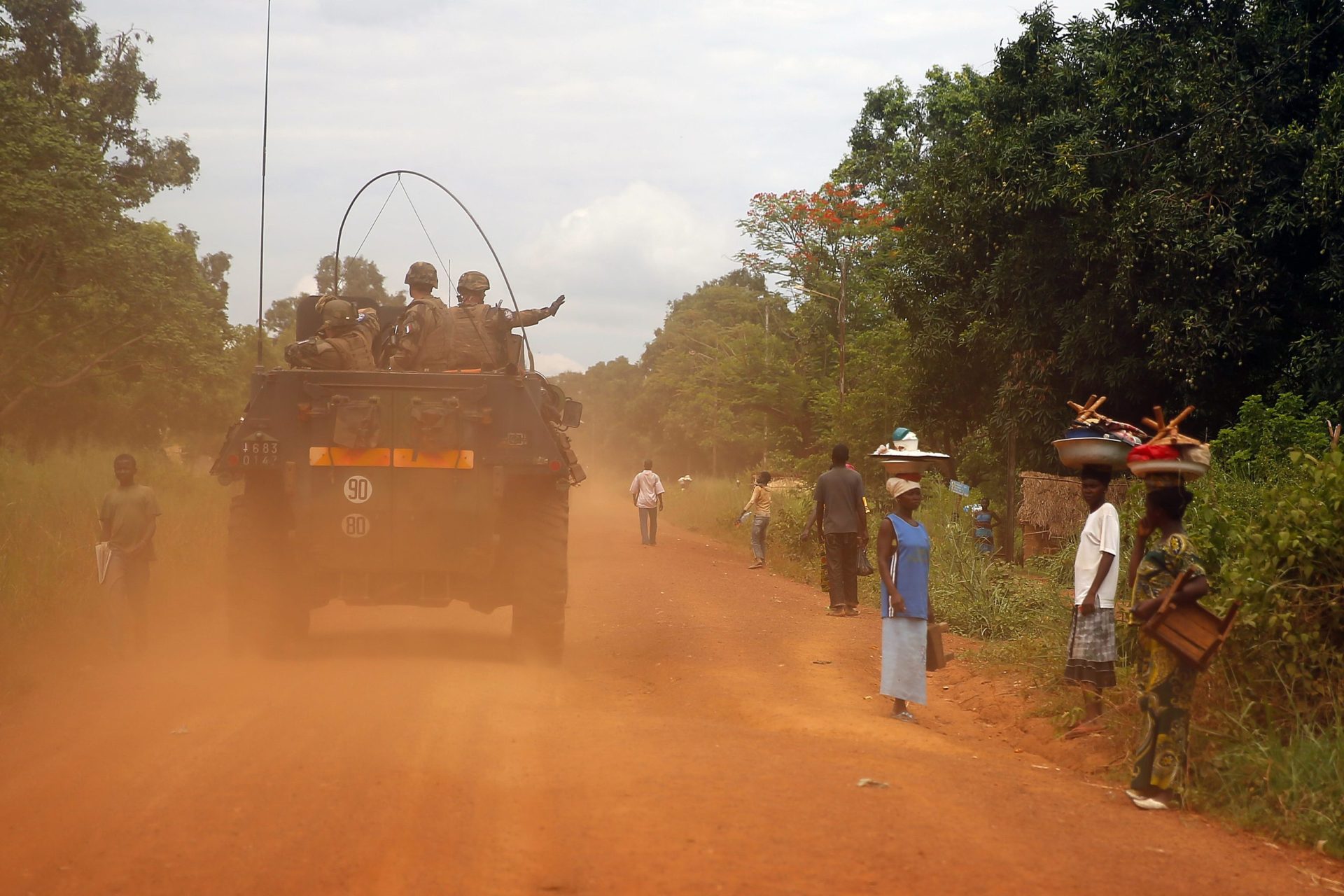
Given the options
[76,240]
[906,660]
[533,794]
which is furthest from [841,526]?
[76,240]

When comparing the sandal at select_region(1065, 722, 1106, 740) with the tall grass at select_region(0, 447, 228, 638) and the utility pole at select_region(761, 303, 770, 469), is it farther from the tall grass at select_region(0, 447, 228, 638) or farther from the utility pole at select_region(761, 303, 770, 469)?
the utility pole at select_region(761, 303, 770, 469)

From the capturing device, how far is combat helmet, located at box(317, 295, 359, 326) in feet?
31.2

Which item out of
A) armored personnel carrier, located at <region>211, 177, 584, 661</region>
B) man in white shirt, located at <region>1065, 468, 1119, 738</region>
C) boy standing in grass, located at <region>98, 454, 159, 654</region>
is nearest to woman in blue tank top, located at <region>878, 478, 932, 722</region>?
man in white shirt, located at <region>1065, 468, 1119, 738</region>

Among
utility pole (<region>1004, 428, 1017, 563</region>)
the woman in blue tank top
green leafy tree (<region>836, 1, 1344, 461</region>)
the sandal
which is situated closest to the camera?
the sandal

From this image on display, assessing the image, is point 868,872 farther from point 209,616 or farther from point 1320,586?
point 209,616

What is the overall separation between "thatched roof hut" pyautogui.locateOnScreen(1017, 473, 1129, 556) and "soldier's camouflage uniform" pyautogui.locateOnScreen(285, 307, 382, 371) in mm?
12079

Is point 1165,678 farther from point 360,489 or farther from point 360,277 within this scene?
point 360,277

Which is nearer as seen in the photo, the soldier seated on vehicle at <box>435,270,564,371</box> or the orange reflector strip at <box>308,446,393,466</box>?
the orange reflector strip at <box>308,446,393,466</box>

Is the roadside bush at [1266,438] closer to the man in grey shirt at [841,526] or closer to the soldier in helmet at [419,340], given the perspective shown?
the man in grey shirt at [841,526]

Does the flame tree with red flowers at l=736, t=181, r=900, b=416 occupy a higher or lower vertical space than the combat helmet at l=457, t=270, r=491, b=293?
higher

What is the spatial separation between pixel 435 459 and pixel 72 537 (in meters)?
6.72

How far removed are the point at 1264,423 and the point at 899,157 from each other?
23023mm

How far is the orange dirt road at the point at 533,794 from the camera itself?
15.1ft

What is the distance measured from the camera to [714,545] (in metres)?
28.3
